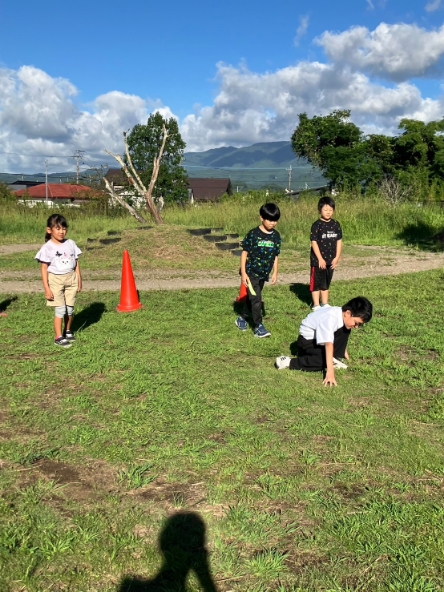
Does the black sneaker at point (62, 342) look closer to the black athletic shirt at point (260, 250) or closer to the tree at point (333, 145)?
the black athletic shirt at point (260, 250)

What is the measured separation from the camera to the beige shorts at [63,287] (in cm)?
582

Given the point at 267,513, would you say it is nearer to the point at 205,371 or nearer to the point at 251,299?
the point at 205,371

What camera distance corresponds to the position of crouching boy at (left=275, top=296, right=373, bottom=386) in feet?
14.6

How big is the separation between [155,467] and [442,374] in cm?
288

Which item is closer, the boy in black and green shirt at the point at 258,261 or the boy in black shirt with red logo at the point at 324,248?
the boy in black and green shirt at the point at 258,261

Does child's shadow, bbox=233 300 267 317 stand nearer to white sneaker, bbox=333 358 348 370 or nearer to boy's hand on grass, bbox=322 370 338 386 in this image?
white sneaker, bbox=333 358 348 370

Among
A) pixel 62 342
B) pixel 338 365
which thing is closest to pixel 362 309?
pixel 338 365

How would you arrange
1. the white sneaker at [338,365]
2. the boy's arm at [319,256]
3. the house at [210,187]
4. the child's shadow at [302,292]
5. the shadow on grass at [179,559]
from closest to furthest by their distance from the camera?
the shadow on grass at [179,559] → the white sneaker at [338,365] → the boy's arm at [319,256] → the child's shadow at [302,292] → the house at [210,187]

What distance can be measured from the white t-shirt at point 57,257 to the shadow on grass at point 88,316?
39.4 inches

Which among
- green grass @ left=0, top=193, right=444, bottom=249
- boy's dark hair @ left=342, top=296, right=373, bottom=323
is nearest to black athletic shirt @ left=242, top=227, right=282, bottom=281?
boy's dark hair @ left=342, top=296, right=373, bottom=323

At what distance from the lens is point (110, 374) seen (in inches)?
189

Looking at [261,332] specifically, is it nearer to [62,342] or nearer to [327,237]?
[327,237]

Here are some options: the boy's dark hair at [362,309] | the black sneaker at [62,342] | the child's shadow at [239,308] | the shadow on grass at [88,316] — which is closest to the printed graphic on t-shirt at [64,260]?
the black sneaker at [62,342]

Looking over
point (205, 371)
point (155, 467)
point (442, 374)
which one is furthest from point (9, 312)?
point (442, 374)
